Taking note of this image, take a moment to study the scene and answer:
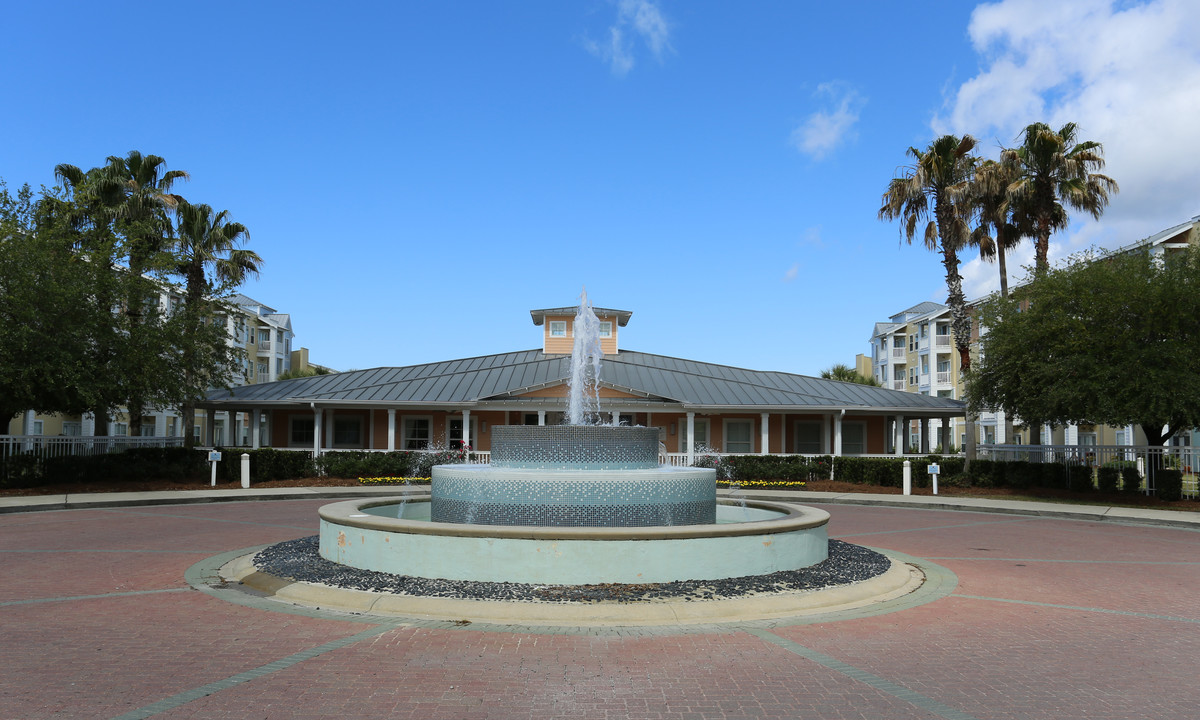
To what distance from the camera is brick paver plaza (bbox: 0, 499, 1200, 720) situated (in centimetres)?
502

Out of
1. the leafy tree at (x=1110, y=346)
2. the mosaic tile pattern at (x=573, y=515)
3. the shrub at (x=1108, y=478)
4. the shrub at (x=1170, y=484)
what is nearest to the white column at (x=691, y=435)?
the leafy tree at (x=1110, y=346)

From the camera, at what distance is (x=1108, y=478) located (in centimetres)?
2395

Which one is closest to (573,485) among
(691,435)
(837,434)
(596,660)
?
(596,660)

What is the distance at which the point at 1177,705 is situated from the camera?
17.0 feet

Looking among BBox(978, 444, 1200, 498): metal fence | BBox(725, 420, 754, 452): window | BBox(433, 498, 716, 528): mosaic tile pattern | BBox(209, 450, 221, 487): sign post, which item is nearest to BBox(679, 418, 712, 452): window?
BBox(725, 420, 754, 452): window

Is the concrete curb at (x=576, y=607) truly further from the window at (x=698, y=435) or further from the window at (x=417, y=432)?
the window at (x=417, y=432)

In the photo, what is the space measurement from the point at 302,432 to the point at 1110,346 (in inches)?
1130

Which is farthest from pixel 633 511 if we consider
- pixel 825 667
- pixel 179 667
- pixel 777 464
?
pixel 777 464

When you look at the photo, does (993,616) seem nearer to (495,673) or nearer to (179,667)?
(495,673)

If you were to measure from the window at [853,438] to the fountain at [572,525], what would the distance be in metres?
20.7

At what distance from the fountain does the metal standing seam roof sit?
16.9 m

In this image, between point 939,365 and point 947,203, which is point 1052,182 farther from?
point 939,365

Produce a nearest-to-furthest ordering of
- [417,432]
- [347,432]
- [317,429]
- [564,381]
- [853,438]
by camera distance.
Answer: [317,429] → [564,381] → [417,432] → [347,432] → [853,438]

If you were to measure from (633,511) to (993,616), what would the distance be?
13.6 ft
